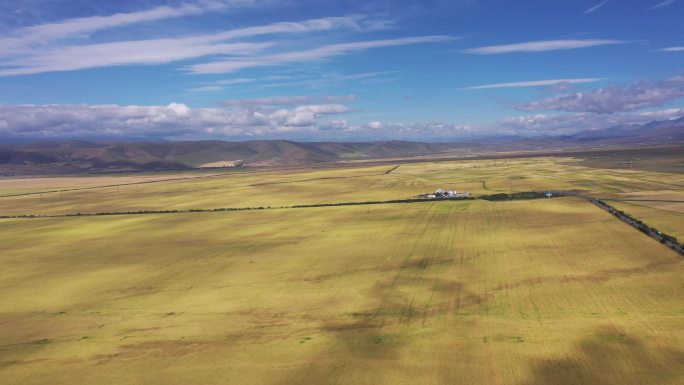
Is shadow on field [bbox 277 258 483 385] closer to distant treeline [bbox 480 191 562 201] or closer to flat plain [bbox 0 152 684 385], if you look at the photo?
flat plain [bbox 0 152 684 385]

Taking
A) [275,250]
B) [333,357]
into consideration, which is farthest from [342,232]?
[333,357]

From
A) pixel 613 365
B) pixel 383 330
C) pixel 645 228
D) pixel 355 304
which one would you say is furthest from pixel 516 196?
pixel 613 365

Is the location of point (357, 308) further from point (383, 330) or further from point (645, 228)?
point (645, 228)

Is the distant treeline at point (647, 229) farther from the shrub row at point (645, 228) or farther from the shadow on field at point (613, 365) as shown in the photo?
the shadow on field at point (613, 365)

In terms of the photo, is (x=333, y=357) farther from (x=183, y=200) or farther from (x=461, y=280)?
(x=183, y=200)

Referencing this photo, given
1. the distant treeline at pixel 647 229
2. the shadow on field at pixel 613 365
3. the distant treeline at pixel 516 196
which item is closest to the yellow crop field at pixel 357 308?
the shadow on field at pixel 613 365

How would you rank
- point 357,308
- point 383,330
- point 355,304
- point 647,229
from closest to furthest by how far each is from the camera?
point 383,330 → point 357,308 → point 355,304 → point 647,229
